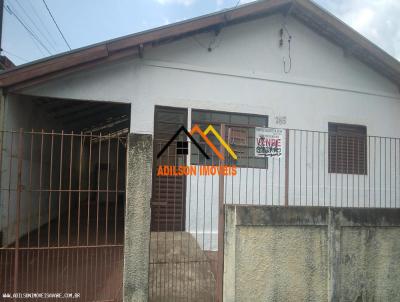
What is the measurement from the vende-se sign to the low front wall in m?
0.83

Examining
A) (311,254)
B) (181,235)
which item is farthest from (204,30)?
(311,254)

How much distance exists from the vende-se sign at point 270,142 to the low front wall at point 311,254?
83cm

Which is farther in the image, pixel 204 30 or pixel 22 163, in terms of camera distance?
pixel 204 30

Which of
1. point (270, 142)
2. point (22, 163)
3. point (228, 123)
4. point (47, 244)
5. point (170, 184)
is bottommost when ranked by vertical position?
point (47, 244)

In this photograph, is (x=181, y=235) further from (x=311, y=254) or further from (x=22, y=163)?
(x=22, y=163)

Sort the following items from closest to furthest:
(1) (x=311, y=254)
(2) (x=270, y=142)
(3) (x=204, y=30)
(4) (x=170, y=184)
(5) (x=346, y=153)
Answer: (1) (x=311, y=254), (2) (x=270, y=142), (4) (x=170, y=184), (3) (x=204, y=30), (5) (x=346, y=153)

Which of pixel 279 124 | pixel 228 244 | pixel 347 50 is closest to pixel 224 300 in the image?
pixel 228 244

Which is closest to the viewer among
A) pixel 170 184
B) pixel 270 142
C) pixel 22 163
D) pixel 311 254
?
pixel 311 254

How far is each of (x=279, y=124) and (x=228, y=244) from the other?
161 inches

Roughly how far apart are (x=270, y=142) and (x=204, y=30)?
3.52 m

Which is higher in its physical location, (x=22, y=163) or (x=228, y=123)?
(x=228, y=123)

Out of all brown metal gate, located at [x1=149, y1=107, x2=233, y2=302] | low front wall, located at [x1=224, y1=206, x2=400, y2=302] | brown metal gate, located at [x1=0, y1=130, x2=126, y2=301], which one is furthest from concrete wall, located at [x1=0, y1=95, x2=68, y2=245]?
low front wall, located at [x1=224, y1=206, x2=400, y2=302]

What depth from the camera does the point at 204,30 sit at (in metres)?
7.18

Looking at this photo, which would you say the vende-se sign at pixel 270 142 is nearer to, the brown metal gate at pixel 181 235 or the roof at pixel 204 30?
the brown metal gate at pixel 181 235
